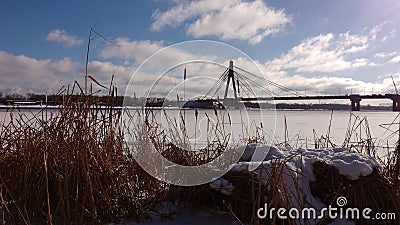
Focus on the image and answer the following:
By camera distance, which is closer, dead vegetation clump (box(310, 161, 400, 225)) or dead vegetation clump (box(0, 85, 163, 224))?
dead vegetation clump (box(0, 85, 163, 224))

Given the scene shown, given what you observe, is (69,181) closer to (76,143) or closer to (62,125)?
(76,143)

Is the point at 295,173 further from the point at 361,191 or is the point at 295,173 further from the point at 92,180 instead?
A: the point at 92,180

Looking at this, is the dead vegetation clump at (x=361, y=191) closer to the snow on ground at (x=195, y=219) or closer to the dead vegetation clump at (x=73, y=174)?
the snow on ground at (x=195, y=219)

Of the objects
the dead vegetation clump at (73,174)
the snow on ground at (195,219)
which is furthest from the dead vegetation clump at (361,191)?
the dead vegetation clump at (73,174)

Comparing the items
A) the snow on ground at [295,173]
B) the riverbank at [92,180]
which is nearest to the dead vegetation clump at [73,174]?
the riverbank at [92,180]

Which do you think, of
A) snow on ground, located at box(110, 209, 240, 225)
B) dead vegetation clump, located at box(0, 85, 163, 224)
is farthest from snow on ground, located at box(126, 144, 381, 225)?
dead vegetation clump, located at box(0, 85, 163, 224)

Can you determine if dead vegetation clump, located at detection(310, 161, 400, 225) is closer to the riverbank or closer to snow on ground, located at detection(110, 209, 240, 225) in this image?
the riverbank

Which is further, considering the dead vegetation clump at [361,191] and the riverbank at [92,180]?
the dead vegetation clump at [361,191]

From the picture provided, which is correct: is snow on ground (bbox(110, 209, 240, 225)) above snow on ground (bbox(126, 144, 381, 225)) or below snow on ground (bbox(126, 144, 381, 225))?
below

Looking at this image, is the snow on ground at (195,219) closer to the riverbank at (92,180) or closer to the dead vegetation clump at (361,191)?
the riverbank at (92,180)

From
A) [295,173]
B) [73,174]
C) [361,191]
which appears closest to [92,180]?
[73,174]

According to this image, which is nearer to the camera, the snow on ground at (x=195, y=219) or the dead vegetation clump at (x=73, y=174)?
the dead vegetation clump at (x=73, y=174)

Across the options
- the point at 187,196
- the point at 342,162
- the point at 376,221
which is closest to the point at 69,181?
the point at 187,196

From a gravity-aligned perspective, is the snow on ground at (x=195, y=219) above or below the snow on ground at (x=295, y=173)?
below
